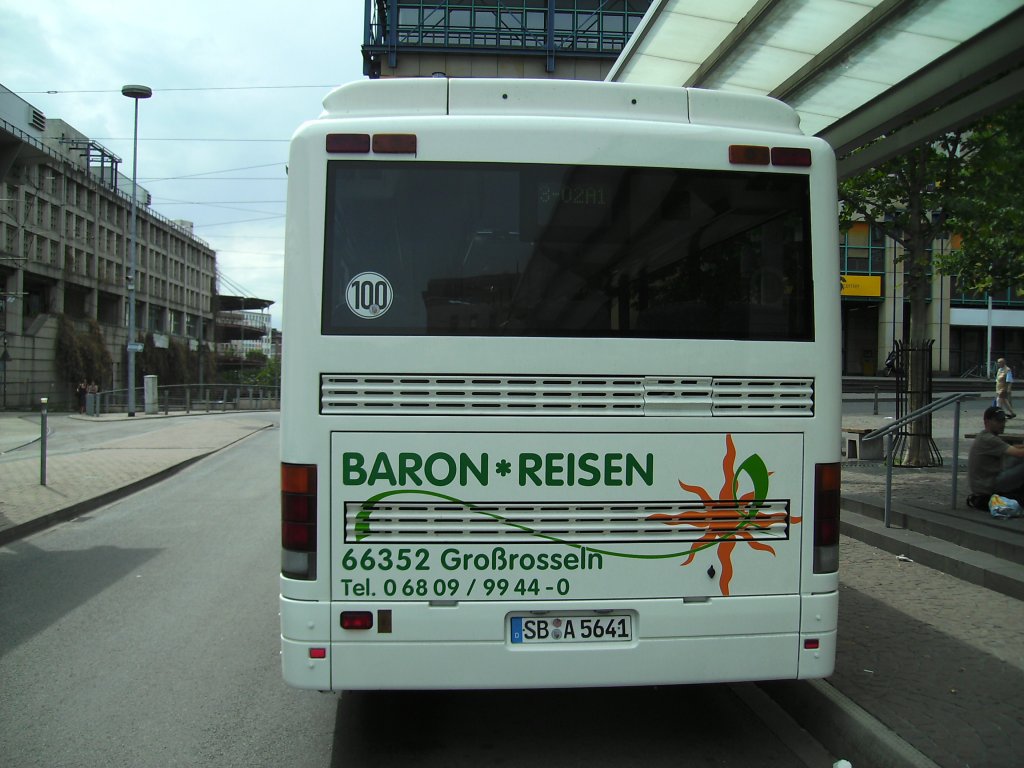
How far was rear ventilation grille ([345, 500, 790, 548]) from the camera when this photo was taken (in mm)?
3818

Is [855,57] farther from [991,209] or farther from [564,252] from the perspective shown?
[564,252]

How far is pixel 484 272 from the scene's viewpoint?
389 cm

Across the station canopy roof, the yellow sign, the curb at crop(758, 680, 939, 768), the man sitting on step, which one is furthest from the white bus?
the yellow sign

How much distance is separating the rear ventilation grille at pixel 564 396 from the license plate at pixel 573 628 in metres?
0.91

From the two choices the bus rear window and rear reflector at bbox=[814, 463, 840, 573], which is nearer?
the bus rear window

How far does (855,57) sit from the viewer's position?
304 inches

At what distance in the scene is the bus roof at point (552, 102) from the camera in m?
4.05

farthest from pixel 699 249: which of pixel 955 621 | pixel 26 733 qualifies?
pixel 26 733

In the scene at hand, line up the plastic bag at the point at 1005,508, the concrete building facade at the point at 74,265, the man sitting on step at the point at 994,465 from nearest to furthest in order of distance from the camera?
the plastic bag at the point at 1005,508 < the man sitting on step at the point at 994,465 < the concrete building facade at the point at 74,265

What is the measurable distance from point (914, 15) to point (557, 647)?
18.9 feet

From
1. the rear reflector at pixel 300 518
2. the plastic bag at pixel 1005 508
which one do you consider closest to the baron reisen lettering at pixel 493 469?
the rear reflector at pixel 300 518

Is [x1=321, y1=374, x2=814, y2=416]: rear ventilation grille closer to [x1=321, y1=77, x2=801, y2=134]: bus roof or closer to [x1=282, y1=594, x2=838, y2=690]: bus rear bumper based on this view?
[x1=282, y1=594, x2=838, y2=690]: bus rear bumper

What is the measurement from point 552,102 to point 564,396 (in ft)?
4.58

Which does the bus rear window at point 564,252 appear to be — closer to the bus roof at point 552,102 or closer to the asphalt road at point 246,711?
the bus roof at point 552,102
